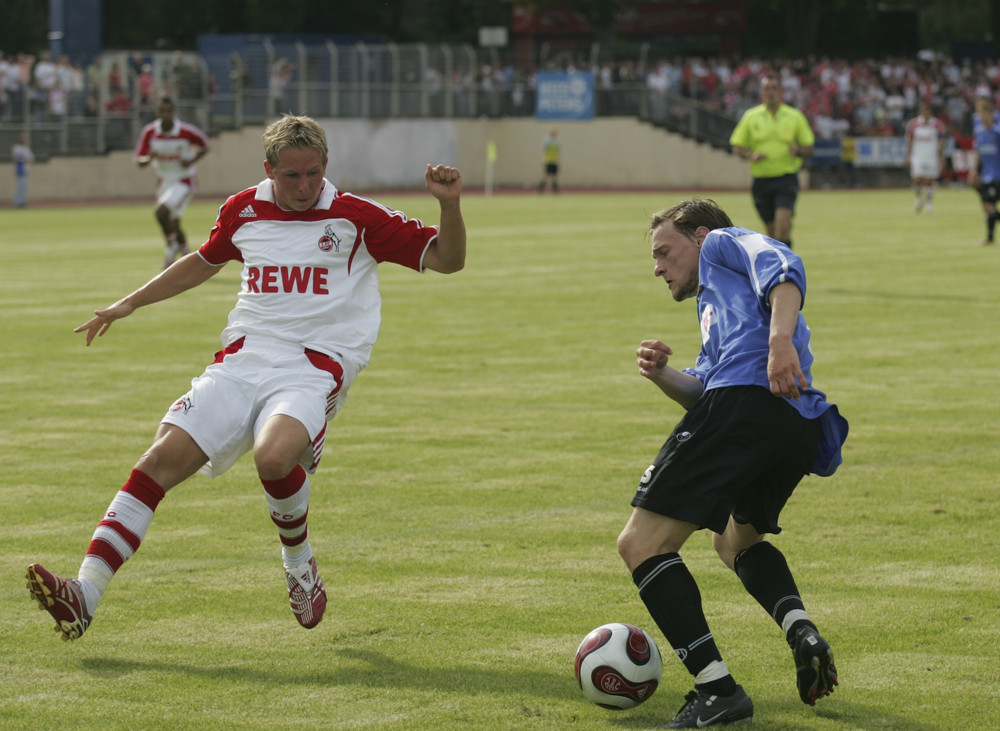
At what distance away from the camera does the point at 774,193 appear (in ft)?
58.9

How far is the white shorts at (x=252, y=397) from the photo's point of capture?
17.0 feet

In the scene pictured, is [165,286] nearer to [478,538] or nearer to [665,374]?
[478,538]

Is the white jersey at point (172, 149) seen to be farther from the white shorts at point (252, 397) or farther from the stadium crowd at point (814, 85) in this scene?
the stadium crowd at point (814, 85)

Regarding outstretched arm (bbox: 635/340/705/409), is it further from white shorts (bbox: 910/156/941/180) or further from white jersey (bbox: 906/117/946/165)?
white shorts (bbox: 910/156/941/180)

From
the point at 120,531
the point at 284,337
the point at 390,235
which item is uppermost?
the point at 390,235

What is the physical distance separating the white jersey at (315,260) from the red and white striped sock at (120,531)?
26.8 inches

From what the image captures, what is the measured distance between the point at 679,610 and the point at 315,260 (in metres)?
1.96

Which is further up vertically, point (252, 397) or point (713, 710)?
point (252, 397)

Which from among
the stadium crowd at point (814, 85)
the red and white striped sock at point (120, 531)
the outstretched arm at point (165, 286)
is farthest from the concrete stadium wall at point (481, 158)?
the red and white striped sock at point (120, 531)

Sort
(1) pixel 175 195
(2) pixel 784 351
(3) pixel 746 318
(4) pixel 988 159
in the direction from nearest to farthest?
(2) pixel 784 351 < (3) pixel 746 318 < (1) pixel 175 195 < (4) pixel 988 159

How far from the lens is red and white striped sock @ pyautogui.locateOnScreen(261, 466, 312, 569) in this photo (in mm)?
5254

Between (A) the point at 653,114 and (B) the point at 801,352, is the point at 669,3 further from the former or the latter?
(B) the point at 801,352

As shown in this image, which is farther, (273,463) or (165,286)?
(165,286)

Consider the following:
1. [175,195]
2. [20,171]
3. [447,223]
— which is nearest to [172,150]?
[175,195]
